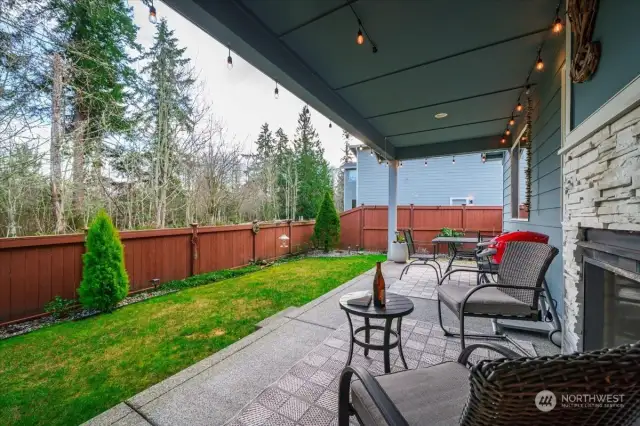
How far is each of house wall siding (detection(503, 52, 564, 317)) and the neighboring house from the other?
6.12m

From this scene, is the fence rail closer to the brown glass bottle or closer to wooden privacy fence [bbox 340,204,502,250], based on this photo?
wooden privacy fence [bbox 340,204,502,250]

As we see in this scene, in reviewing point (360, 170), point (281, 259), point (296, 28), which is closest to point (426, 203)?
point (360, 170)

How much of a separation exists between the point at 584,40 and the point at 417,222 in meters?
7.55

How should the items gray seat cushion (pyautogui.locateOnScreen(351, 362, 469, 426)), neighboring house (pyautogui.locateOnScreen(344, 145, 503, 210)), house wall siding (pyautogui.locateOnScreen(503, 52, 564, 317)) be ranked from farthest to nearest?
neighboring house (pyautogui.locateOnScreen(344, 145, 503, 210))
house wall siding (pyautogui.locateOnScreen(503, 52, 564, 317))
gray seat cushion (pyautogui.locateOnScreen(351, 362, 469, 426))

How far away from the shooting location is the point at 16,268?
127 inches

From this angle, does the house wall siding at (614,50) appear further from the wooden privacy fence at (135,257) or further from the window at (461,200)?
the window at (461,200)

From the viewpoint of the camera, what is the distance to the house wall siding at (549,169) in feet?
8.82

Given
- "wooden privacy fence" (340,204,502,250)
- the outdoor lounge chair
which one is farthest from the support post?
the outdoor lounge chair

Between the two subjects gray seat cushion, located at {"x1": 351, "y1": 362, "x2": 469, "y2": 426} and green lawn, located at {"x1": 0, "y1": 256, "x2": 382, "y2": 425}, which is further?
A: green lawn, located at {"x1": 0, "y1": 256, "x2": 382, "y2": 425}

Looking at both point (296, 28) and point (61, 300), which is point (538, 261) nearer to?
point (296, 28)

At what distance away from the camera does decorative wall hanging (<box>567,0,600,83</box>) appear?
4.74ft

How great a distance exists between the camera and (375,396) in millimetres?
965

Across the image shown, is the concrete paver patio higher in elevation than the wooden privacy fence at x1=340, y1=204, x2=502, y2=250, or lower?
lower

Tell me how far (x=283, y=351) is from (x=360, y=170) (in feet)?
34.6
